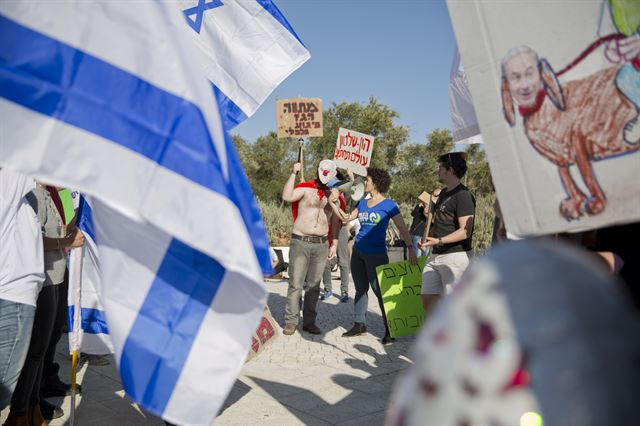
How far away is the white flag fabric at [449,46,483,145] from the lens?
4.14 m

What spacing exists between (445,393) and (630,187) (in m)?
1.48

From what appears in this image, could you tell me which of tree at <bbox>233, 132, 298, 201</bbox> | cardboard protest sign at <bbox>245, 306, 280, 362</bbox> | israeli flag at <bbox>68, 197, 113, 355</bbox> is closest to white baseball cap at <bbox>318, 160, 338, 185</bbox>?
cardboard protest sign at <bbox>245, 306, 280, 362</bbox>

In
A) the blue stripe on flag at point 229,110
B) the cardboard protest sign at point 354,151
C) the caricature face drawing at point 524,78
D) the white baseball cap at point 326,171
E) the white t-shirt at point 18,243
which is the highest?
the cardboard protest sign at point 354,151

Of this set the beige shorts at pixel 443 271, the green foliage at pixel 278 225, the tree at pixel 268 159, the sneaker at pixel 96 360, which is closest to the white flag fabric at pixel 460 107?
the beige shorts at pixel 443 271

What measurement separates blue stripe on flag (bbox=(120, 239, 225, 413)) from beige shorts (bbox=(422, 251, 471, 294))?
3.07 metres

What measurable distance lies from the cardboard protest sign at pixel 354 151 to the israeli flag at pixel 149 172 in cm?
792

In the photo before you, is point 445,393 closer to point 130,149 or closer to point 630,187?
point 630,187

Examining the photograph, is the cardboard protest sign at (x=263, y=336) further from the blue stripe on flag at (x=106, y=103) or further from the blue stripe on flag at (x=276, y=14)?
the blue stripe on flag at (x=106, y=103)

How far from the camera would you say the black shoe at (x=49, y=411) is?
4281 mm

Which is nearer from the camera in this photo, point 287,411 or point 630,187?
point 630,187

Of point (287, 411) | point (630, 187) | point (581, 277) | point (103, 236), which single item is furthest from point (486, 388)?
point (287, 411)

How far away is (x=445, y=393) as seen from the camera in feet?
2.10

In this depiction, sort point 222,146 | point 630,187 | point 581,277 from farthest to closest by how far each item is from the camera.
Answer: point 222,146 → point 630,187 → point 581,277

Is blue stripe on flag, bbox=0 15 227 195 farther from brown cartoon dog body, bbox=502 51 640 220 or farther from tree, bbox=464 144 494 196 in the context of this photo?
tree, bbox=464 144 494 196
